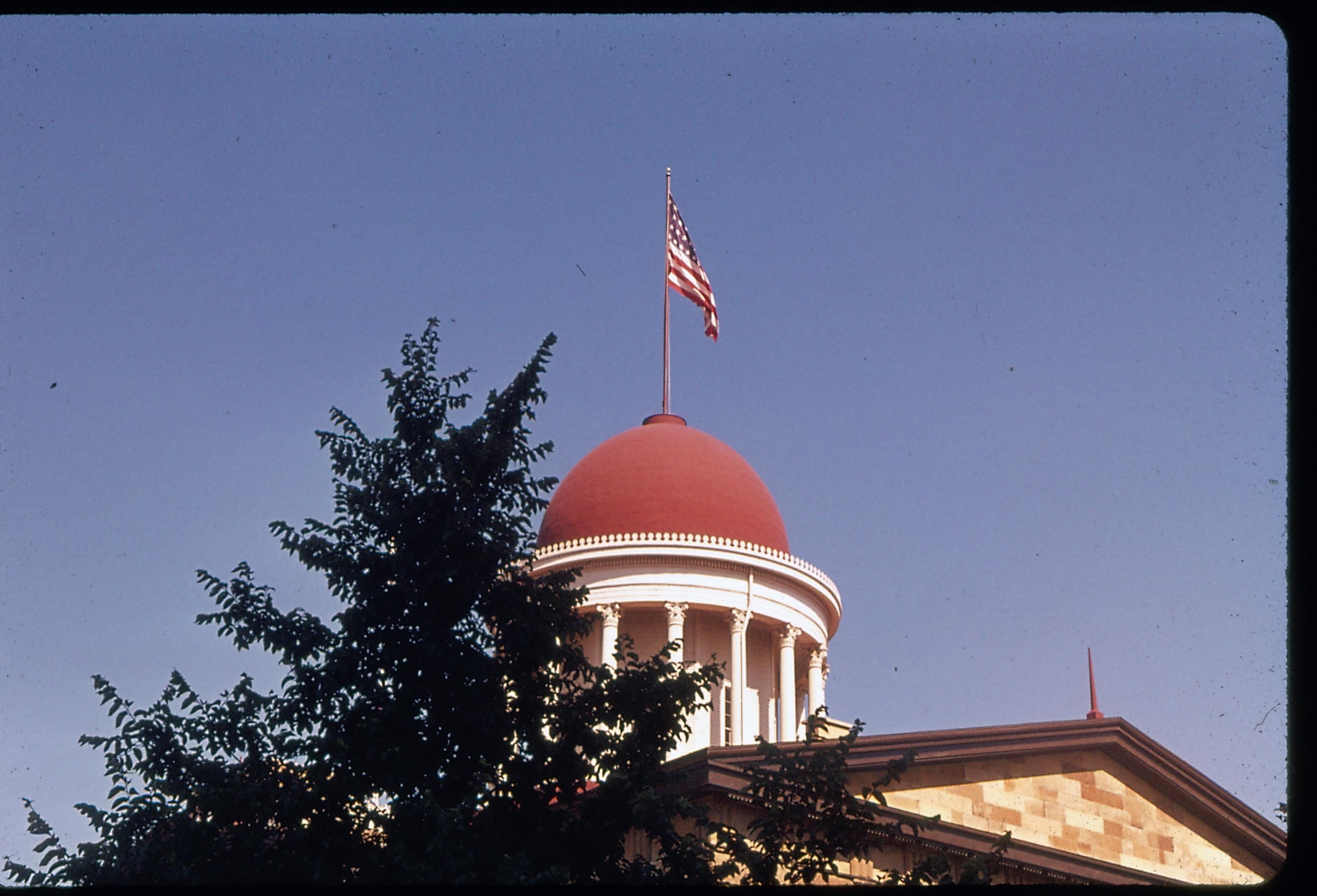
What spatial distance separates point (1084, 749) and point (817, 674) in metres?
14.2

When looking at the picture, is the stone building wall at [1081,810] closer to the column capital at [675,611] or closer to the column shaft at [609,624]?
the column capital at [675,611]

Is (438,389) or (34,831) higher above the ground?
(438,389)

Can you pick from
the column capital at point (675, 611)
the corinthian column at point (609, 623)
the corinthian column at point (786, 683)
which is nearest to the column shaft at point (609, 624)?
the corinthian column at point (609, 623)

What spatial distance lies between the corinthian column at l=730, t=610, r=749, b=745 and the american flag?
22.3 ft

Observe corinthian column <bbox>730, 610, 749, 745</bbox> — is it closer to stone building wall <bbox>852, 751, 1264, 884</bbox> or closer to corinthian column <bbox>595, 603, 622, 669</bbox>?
corinthian column <bbox>595, 603, 622, 669</bbox>

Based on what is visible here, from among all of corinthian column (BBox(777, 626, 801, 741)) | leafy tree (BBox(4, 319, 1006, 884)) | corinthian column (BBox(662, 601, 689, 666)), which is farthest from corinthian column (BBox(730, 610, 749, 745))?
leafy tree (BBox(4, 319, 1006, 884))

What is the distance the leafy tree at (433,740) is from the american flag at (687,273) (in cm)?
2147

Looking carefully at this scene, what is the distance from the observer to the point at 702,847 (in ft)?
42.9

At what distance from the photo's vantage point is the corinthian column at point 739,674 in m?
34.1

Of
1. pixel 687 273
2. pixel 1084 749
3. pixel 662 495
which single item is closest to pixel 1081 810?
pixel 1084 749
